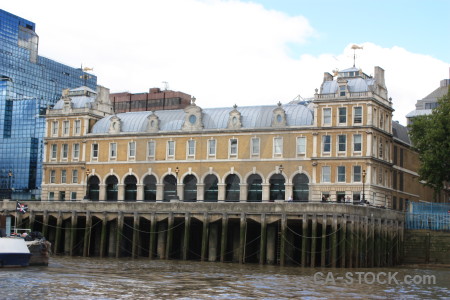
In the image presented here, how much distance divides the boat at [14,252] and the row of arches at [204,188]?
25356 millimetres

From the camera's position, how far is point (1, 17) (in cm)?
19325

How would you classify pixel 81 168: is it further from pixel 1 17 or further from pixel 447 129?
pixel 1 17

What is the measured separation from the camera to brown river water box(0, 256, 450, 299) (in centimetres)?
4297

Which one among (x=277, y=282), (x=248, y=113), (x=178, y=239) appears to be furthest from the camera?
(x=248, y=113)

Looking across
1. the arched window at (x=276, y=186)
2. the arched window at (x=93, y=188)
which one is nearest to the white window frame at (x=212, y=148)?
the arched window at (x=276, y=186)

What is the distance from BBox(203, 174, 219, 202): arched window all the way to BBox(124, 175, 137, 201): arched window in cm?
879

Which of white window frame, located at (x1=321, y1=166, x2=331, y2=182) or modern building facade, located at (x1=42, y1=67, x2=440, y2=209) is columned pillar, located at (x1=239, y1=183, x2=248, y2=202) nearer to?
modern building facade, located at (x1=42, y1=67, x2=440, y2=209)

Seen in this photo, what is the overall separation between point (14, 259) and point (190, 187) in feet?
115

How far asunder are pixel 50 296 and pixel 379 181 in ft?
165

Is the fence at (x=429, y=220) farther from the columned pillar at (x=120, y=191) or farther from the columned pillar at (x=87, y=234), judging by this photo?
the columned pillar at (x=120, y=191)

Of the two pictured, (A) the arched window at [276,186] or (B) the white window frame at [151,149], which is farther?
(B) the white window frame at [151,149]

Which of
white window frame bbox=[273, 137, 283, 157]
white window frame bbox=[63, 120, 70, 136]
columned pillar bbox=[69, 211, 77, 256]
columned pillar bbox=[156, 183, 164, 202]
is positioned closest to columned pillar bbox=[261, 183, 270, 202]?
white window frame bbox=[273, 137, 283, 157]

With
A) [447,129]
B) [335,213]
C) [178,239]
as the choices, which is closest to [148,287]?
[335,213]

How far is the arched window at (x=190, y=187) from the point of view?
292 feet
